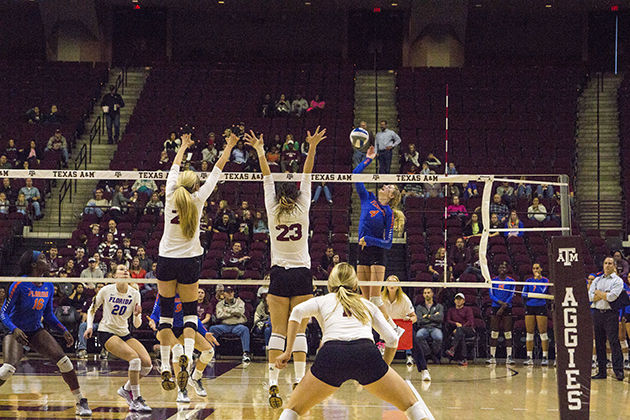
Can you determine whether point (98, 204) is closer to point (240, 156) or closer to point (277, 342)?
point (240, 156)

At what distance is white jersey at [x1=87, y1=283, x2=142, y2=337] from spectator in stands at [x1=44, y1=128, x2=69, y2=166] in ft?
36.5

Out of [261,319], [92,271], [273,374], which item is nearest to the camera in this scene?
[273,374]

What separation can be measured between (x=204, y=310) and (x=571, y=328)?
913 cm

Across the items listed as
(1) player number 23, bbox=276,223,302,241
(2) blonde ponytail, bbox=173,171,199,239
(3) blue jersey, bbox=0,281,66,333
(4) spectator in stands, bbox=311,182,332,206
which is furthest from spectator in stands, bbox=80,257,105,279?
(1) player number 23, bbox=276,223,302,241

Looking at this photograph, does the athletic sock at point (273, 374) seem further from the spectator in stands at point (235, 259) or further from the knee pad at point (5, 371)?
the spectator in stands at point (235, 259)

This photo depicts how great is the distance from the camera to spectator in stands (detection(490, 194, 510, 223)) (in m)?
16.7

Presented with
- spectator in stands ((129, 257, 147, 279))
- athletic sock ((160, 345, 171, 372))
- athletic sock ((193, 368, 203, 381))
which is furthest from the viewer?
spectator in stands ((129, 257, 147, 279))

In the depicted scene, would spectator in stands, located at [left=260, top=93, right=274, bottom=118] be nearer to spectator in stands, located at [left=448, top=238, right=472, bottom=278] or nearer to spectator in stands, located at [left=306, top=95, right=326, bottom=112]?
spectator in stands, located at [left=306, top=95, right=326, bottom=112]

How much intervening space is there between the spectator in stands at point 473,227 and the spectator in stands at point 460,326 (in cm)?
177

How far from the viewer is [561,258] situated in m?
7.55

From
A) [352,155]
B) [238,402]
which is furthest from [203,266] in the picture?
[238,402]

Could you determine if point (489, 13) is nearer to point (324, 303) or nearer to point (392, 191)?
point (392, 191)

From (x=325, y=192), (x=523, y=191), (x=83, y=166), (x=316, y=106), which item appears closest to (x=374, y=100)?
(x=316, y=106)

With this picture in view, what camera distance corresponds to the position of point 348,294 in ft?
20.8
